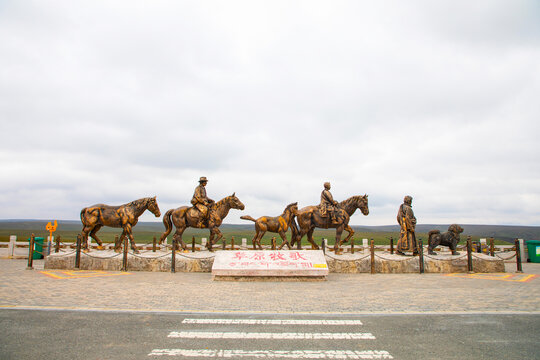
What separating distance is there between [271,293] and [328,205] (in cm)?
746

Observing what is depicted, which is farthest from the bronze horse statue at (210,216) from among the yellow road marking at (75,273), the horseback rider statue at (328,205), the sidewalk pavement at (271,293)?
the horseback rider statue at (328,205)

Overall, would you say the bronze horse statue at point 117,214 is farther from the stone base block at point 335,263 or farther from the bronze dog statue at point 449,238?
the bronze dog statue at point 449,238

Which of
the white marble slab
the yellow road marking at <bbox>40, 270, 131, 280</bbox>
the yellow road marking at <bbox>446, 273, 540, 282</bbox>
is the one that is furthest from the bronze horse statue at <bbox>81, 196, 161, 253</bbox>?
the yellow road marking at <bbox>446, 273, 540, 282</bbox>

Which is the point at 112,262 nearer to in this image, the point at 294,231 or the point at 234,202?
the point at 234,202

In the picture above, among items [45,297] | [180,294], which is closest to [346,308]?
[180,294]

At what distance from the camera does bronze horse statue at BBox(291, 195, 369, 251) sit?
53.0 feet

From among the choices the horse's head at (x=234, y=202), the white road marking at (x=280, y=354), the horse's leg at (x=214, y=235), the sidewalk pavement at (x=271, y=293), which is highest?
the horse's head at (x=234, y=202)

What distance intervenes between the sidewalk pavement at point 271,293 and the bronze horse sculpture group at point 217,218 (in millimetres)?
3343

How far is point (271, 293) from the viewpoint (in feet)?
31.3

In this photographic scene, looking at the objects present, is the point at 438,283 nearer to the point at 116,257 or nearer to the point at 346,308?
the point at 346,308

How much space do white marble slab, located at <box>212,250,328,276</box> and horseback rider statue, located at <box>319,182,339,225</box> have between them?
10.4 feet

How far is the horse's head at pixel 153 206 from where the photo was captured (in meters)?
17.0

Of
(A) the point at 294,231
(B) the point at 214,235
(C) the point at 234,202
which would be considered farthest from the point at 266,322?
(A) the point at 294,231

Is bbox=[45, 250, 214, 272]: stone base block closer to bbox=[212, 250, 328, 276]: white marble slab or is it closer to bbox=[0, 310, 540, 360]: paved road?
bbox=[212, 250, 328, 276]: white marble slab
